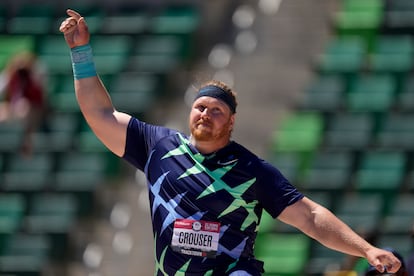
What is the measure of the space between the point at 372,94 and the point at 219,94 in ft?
26.5

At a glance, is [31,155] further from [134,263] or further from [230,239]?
[230,239]

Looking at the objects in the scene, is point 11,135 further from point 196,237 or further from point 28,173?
point 196,237

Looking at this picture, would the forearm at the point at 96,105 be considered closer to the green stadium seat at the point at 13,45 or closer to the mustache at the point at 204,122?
the mustache at the point at 204,122

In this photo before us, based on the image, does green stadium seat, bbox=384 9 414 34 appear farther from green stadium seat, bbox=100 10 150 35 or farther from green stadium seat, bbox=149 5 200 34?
green stadium seat, bbox=100 10 150 35

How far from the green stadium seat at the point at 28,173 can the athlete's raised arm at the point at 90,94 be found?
7.12 m

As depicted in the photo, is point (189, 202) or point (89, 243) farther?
point (89, 243)

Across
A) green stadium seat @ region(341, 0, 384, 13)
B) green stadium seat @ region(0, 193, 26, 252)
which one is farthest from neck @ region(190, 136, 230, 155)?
Result: green stadium seat @ region(341, 0, 384, 13)

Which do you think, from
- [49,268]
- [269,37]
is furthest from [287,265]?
[269,37]

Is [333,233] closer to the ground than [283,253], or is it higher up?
higher up

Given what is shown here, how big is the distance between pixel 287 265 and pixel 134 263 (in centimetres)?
184

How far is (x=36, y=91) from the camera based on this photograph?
12914 mm

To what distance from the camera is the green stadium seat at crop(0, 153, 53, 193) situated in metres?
12.7

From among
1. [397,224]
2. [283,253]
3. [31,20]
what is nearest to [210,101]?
[283,253]

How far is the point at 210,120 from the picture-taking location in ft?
17.6
